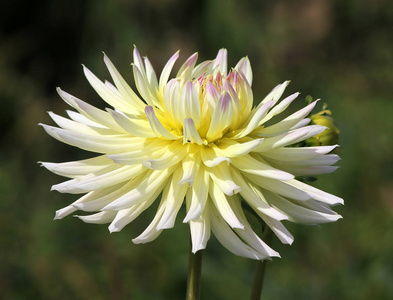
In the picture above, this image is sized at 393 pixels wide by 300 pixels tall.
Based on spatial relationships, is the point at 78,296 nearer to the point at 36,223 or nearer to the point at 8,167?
the point at 36,223

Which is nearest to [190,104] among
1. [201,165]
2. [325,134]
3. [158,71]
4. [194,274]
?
[201,165]

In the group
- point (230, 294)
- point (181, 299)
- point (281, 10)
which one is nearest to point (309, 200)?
point (230, 294)

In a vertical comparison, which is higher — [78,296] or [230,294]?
[230,294]

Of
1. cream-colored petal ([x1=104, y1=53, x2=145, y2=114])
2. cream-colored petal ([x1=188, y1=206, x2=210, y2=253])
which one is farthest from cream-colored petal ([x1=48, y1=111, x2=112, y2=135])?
cream-colored petal ([x1=188, y1=206, x2=210, y2=253])

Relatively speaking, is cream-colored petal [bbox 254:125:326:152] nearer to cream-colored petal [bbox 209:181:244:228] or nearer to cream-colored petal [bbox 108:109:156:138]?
cream-colored petal [bbox 209:181:244:228]

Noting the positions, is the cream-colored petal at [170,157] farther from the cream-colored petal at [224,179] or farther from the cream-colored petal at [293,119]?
the cream-colored petal at [293,119]

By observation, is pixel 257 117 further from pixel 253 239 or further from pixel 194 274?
pixel 194 274
